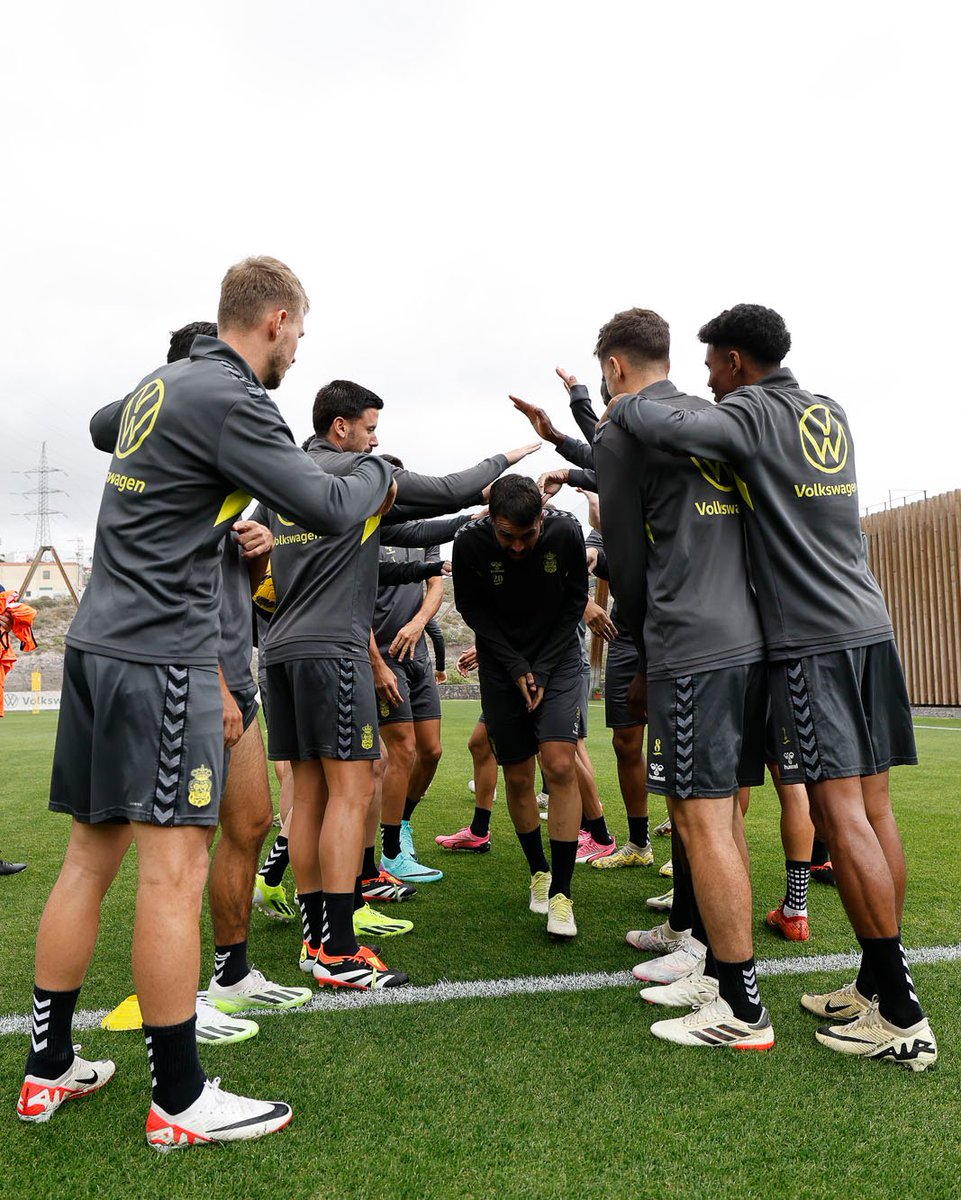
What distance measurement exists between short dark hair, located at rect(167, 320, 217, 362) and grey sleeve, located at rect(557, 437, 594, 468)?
156 cm

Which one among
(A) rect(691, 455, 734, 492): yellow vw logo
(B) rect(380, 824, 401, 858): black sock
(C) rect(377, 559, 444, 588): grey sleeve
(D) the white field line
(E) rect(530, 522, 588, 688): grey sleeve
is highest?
(A) rect(691, 455, 734, 492): yellow vw logo

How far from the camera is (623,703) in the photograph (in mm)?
5324

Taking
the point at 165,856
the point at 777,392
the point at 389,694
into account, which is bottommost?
the point at 165,856

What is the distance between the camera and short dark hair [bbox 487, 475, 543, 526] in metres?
3.99

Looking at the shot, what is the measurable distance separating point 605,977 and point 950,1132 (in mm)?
1396

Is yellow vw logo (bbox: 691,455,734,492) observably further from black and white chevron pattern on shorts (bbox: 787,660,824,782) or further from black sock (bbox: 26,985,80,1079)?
black sock (bbox: 26,985,80,1079)

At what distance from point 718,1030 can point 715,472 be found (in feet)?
5.78

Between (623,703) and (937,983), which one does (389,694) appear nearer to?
(623,703)

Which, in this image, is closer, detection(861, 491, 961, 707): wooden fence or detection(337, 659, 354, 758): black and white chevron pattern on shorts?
detection(337, 659, 354, 758): black and white chevron pattern on shorts

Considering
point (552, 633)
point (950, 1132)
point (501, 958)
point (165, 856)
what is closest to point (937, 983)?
point (950, 1132)

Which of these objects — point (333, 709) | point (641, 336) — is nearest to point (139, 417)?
point (333, 709)

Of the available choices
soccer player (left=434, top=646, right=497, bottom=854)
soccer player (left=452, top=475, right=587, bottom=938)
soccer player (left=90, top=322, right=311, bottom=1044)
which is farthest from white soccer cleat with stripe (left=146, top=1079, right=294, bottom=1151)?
soccer player (left=434, top=646, right=497, bottom=854)

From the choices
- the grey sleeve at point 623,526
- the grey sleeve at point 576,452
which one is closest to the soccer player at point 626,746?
the grey sleeve at point 576,452

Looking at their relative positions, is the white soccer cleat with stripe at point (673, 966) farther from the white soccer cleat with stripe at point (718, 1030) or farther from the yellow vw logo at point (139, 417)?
the yellow vw logo at point (139, 417)
